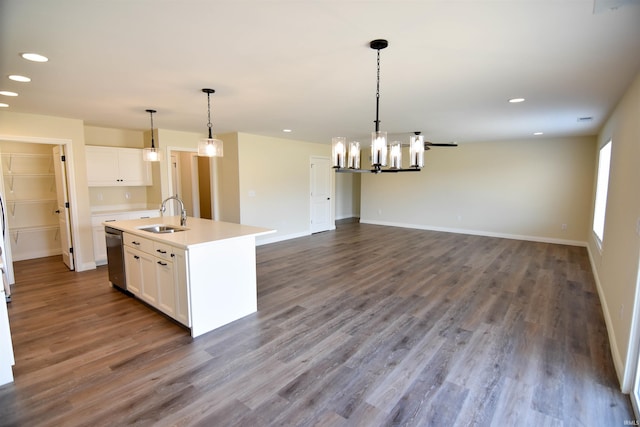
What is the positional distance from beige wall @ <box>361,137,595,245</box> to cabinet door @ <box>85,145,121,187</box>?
6.72 meters

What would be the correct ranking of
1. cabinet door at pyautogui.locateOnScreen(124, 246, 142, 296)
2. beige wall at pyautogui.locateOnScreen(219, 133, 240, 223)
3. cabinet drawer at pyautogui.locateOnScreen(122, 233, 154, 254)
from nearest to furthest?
1. cabinet drawer at pyautogui.locateOnScreen(122, 233, 154, 254)
2. cabinet door at pyautogui.locateOnScreen(124, 246, 142, 296)
3. beige wall at pyautogui.locateOnScreen(219, 133, 240, 223)

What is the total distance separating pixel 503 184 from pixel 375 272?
4.66m

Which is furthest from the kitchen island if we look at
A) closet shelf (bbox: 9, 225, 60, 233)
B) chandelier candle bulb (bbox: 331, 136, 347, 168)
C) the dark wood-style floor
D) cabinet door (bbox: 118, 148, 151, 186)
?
closet shelf (bbox: 9, 225, 60, 233)

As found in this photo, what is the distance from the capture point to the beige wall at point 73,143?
427 centimetres

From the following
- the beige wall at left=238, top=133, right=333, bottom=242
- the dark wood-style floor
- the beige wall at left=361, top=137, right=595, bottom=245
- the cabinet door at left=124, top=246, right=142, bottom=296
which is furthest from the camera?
the beige wall at left=361, top=137, right=595, bottom=245

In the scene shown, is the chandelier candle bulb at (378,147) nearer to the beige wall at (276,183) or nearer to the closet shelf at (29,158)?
the beige wall at (276,183)

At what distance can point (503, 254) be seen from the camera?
19.5 feet

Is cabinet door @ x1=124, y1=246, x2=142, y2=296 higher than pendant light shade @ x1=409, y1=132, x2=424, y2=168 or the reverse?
the reverse

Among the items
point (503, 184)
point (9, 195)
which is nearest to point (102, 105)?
point (9, 195)

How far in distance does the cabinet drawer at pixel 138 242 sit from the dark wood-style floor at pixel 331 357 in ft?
2.27

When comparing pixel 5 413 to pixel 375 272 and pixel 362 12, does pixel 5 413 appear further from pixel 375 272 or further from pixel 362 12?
pixel 375 272

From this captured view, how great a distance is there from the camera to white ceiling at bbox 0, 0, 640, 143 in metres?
1.69

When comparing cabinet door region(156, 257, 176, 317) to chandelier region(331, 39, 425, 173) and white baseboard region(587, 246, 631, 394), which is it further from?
white baseboard region(587, 246, 631, 394)

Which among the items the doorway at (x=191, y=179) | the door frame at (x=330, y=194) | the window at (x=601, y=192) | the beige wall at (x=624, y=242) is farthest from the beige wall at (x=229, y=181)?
the window at (x=601, y=192)
